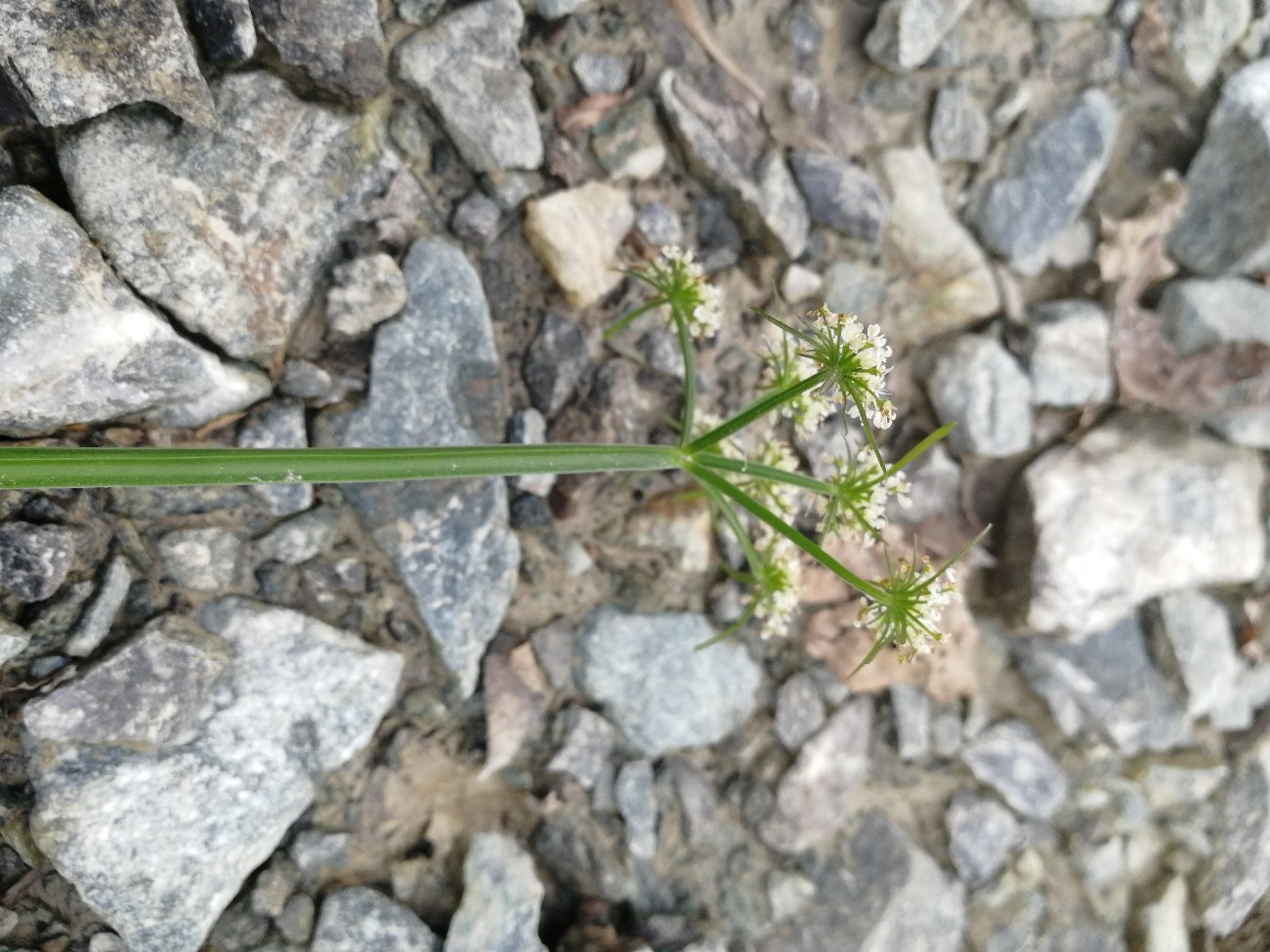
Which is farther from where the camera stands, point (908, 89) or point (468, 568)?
point (908, 89)

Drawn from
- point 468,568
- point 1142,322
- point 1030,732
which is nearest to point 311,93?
point 468,568

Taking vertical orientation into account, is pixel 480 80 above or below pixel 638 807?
above

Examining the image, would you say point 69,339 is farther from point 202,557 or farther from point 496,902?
point 496,902

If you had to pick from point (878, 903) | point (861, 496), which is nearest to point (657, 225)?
point (861, 496)

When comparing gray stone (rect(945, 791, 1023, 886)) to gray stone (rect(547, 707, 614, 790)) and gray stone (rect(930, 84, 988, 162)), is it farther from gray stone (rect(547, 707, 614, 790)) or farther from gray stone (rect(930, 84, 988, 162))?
gray stone (rect(930, 84, 988, 162))

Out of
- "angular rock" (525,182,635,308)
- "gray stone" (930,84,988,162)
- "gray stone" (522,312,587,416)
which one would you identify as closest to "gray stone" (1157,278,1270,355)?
"gray stone" (930,84,988,162)

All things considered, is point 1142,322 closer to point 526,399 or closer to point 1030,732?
point 1030,732
